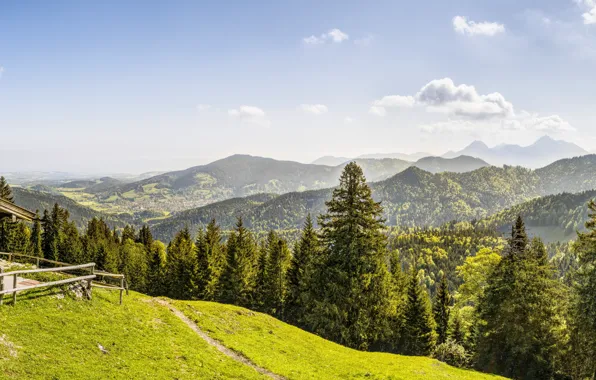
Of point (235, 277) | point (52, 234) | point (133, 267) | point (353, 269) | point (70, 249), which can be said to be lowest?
point (133, 267)

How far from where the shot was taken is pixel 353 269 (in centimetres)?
3712

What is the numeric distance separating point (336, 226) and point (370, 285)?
748cm

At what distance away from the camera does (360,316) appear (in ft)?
122

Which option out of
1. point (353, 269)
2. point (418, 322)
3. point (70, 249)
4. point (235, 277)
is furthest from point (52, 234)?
point (418, 322)

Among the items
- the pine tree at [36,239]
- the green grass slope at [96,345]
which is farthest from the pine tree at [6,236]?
the green grass slope at [96,345]

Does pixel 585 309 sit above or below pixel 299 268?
above

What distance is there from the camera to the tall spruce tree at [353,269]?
121 ft

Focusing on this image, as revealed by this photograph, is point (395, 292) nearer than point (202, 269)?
Yes

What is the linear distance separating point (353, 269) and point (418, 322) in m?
32.2

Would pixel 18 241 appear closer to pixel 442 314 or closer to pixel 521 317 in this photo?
pixel 442 314

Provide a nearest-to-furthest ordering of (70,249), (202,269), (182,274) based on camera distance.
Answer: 1. (202,269)
2. (182,274)
3. (70,249)

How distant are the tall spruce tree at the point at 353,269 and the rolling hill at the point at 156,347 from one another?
429 cm

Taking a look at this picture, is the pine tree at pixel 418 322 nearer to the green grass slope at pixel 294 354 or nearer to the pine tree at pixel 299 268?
the pine tree at pixel 299 268

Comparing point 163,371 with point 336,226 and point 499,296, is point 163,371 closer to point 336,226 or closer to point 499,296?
point 336,226
